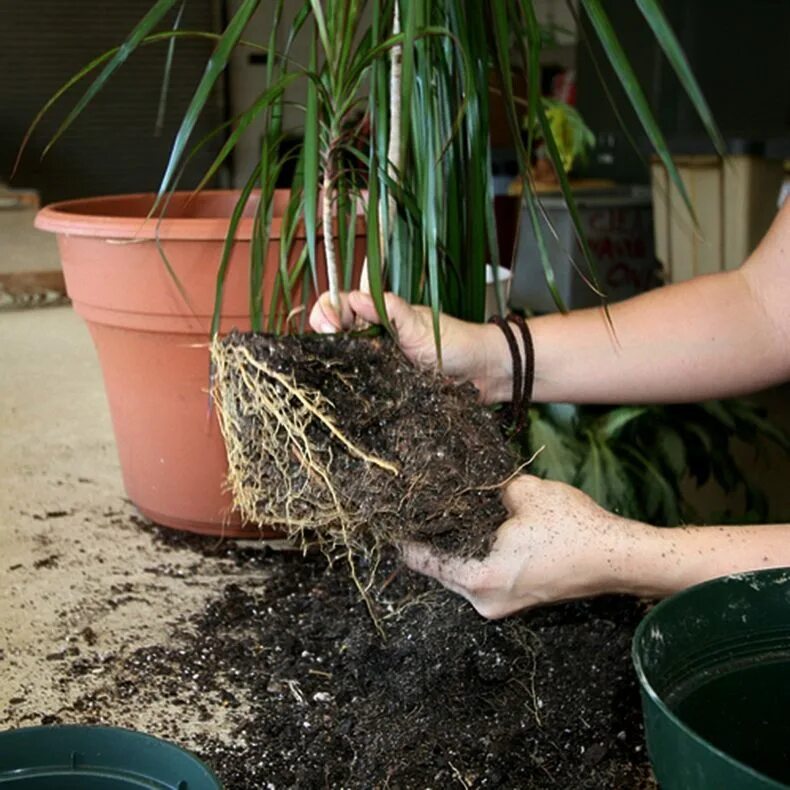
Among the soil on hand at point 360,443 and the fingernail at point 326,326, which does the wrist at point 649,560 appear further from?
the fingernail at point 326,326

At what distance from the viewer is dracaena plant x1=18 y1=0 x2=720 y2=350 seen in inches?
32.4

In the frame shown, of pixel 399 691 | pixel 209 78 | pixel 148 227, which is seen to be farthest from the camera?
pixel 148 227

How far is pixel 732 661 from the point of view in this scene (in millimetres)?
597

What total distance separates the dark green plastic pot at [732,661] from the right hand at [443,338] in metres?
0.41

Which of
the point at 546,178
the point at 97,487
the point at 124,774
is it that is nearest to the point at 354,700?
the point at 124,774

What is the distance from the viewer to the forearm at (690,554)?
2.61 ft

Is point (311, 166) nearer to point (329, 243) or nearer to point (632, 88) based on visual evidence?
point (329, 243)

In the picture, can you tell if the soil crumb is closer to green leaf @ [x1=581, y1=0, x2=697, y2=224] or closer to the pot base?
the pot base

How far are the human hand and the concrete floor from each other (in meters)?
0.27

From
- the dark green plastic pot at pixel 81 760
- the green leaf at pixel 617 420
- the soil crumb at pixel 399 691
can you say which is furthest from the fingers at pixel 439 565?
the green leaf at pixel 617 420

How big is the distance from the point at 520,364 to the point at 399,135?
10.2 inches

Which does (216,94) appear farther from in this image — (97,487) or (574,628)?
(574,628)

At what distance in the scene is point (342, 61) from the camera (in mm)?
941

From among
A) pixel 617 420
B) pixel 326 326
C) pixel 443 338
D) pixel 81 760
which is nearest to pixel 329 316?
pixel 326 326
